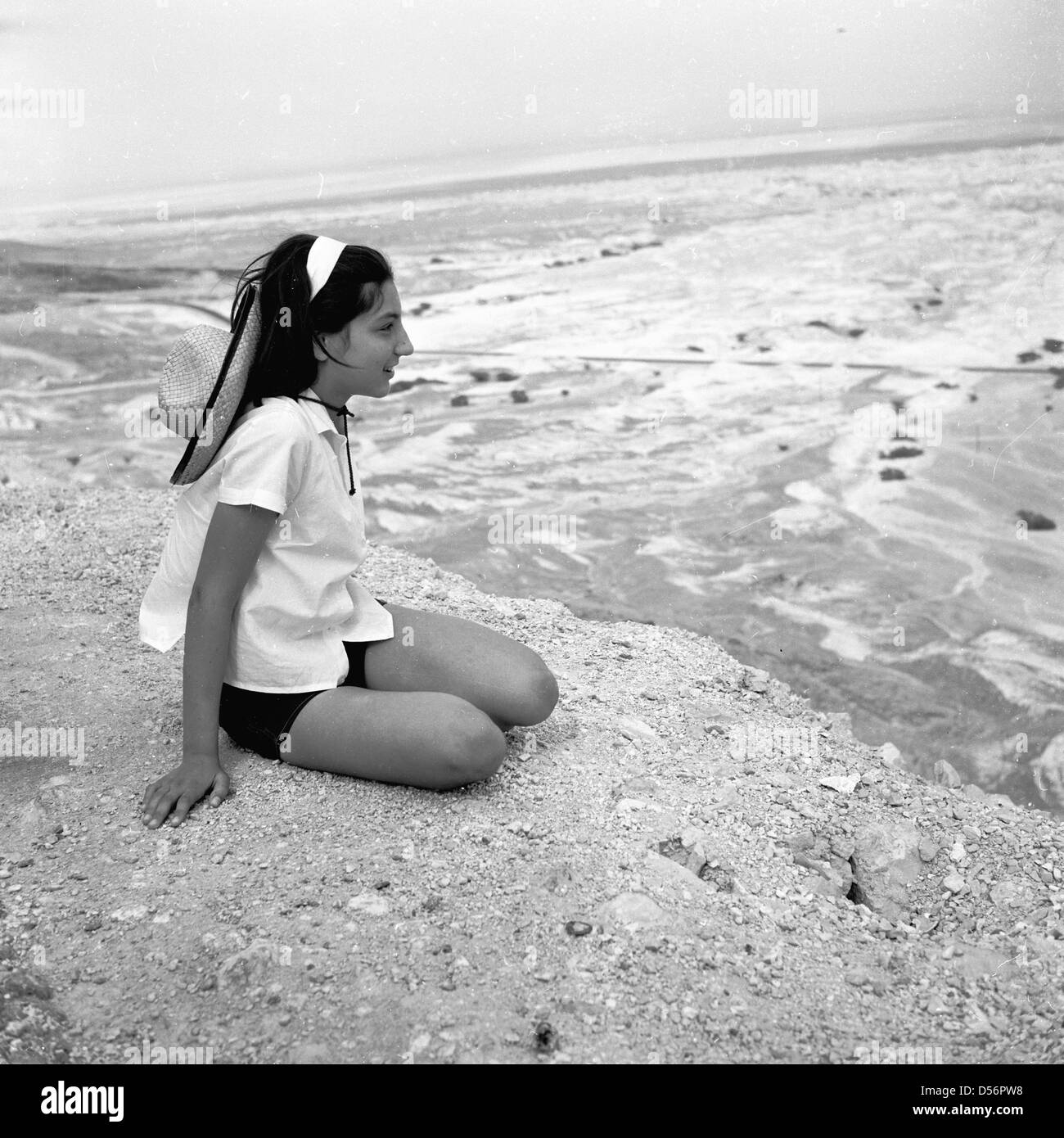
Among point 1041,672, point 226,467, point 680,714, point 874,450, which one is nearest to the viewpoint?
point 226,467

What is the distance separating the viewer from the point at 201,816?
1.71 metres

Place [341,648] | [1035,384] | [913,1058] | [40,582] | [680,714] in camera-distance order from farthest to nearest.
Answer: [1035,384], [40,582], [680,714], [341,648], [913,1058]

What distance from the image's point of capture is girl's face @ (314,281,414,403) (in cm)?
173

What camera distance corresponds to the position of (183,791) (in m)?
1.71

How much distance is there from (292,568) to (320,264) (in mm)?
452

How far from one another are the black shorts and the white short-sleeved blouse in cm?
2

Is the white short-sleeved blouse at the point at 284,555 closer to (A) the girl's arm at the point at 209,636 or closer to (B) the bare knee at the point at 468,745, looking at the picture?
(A) the girl's arm at the point at 209,636

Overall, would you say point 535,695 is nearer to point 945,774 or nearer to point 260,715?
point 260,715

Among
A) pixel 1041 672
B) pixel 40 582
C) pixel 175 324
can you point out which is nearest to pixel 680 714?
pixel 1041 672

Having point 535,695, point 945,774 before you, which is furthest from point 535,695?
point 945,774

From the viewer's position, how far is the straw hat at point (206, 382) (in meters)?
1.66

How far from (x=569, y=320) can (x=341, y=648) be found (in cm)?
320

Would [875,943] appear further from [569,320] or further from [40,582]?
[569,320]

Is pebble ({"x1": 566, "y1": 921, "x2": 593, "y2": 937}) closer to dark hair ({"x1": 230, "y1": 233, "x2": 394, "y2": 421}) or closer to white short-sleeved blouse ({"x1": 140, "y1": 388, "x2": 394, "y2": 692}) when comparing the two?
white short-sleeved blouse ({"x1": 140, "y1": 388, "x2": 394, "y2": 692})
